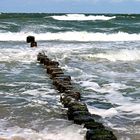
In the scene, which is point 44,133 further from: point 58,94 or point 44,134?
point 58,94

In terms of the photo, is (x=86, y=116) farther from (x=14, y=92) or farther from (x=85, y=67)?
(x=85, y=67)

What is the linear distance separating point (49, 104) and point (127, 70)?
17.6 ft

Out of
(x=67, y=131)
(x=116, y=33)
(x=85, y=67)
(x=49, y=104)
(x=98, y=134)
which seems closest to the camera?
(x=98, y=134)

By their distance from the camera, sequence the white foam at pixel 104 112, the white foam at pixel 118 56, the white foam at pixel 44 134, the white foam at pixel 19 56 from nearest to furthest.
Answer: the white foam at pixel 44 134, the white foam at pixel 104 112, the white foam at pixel 19 56, the white foam at pixel 118 56

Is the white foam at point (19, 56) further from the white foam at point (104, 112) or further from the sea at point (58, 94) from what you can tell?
the white foam at point (104, 112)

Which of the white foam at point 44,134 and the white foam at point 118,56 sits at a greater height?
the white foam at point 44,134

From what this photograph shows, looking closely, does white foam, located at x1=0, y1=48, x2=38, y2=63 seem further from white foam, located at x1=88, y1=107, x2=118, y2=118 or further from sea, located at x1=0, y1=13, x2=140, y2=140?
white foam, located at x1=88, y1=107, x2=118, y2=118

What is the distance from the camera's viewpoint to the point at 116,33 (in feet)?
103

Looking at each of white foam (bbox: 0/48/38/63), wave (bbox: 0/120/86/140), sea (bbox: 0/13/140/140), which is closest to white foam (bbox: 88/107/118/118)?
sea (bbox: 0/13/140/140)

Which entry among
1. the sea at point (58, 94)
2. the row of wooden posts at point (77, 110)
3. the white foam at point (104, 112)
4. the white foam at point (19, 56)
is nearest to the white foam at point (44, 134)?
the sea at point (58, 94)

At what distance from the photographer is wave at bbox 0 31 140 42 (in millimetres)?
27495

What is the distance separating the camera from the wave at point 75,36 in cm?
2750

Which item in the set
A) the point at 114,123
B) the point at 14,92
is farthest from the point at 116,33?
the point at 114,123

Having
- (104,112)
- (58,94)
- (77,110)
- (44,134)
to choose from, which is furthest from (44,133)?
(58,94)
